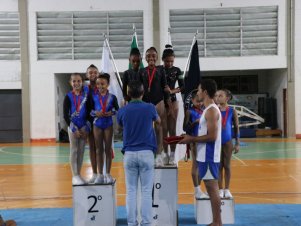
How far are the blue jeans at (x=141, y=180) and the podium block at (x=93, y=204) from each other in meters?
0.73

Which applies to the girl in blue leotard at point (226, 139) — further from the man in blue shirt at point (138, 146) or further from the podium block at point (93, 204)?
the podium block at point (93, 204)

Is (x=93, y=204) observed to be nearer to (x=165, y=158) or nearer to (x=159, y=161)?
(x=159, y=161)

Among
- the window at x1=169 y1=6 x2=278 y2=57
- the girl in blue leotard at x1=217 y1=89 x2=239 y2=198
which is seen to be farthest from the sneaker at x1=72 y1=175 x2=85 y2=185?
A: the window at x1=169 y1=6 x2=278 y2=57

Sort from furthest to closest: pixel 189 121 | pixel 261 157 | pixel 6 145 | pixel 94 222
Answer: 1. pixel 6 145
2. pixel 261 157
3. pixel 189 121
4. pixel 94 222

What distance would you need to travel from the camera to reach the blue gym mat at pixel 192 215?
616cm

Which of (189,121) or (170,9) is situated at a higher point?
(170,9)

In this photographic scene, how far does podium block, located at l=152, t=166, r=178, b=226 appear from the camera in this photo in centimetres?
576

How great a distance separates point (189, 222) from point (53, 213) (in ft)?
7.24

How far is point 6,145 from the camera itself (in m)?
17.8

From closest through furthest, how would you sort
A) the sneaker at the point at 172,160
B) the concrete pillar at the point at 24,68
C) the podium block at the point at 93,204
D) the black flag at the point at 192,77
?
the podium block at the point at 93,204, the sneaker at the point at 172,160, the black flag at the point at 192,77, the concrete pillar at the point at 24,68

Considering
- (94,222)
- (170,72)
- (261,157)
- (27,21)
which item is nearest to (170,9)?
(27,21)

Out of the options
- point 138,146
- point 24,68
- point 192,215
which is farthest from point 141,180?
point 24,68

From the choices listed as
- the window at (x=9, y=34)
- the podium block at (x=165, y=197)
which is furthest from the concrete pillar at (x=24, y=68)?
the podium block at (x=165, y=197)

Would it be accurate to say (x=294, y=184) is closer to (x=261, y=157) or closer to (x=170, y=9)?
(x=261, y=157)
